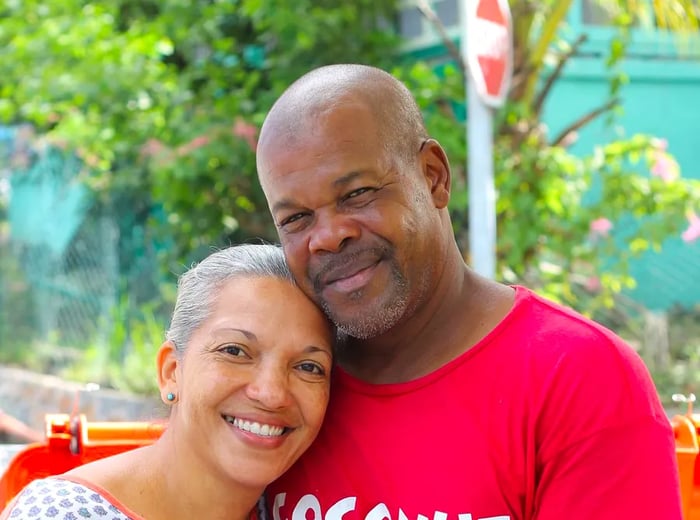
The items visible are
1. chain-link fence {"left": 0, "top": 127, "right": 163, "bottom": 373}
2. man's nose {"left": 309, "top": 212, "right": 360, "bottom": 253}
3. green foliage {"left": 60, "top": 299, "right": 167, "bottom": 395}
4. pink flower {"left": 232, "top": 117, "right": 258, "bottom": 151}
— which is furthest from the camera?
chain-link fence {"left": 0, "top": 127, "right": 163, "bottom": 373}

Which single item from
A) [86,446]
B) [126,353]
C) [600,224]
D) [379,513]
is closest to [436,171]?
[379,513]

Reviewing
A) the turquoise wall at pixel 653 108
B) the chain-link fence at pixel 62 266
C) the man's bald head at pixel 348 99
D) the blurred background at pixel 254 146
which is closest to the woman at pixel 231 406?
the man's bald head at pixel 348 99

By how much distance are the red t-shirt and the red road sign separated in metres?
2.22

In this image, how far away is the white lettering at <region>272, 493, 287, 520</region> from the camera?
2.23 m

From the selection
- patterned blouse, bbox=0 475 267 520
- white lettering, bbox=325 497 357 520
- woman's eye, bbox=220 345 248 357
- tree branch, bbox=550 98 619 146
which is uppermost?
woman's eye, bbox=220 345 248 357

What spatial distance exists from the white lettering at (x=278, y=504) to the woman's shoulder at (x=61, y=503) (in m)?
0.35

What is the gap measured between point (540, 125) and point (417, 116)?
4.55 m

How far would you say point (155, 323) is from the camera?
877 cm

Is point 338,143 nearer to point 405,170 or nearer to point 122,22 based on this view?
point 405,170

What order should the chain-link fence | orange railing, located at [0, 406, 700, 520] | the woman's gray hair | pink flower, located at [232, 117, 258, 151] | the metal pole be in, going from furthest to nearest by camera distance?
1. the chain-link fence
2. pink flower, located at [232, 117, 258, 151]
3. the metal pole
4. orange railing, located at [0, 406, 700, 520]
5. the woman's gray hair

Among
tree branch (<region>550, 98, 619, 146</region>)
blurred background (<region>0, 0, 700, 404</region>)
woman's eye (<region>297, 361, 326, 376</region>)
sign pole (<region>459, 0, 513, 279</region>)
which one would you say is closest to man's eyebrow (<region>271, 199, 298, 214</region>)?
woman's eye (<region>297, 361, 326, 376</region>)

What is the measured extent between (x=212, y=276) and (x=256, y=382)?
284mm

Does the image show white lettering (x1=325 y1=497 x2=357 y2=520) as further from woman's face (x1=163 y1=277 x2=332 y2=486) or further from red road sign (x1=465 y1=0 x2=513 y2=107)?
red road sign (x1=465 y1=0 x2=513 y2=107)

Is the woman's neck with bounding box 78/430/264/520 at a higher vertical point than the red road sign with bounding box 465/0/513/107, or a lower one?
lower
